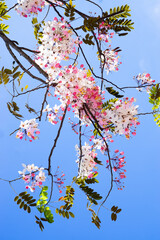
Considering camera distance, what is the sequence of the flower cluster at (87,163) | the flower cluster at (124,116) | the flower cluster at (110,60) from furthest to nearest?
the flower cluster at (110,60) < the flower cluster at (87,163) < the flower cluster at (124,116)

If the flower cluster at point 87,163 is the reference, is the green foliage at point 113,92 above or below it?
above

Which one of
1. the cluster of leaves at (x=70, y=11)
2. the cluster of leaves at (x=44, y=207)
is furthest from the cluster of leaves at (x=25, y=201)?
the cluster of leaves at (x=70, y=11)

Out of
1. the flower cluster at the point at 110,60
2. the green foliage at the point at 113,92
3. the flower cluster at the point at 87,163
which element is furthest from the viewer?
the flower cluster at the point at 110,60

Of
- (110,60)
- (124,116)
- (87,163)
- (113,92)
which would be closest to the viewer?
(124,116)

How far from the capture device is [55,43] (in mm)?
3135

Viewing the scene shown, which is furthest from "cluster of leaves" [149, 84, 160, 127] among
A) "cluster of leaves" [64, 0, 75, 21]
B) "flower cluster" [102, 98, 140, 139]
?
"cluster of leaves" [64, 0, 75, 21]

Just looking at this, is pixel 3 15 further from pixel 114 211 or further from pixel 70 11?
pixel 114 211

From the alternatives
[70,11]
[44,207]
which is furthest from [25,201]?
[70,11]

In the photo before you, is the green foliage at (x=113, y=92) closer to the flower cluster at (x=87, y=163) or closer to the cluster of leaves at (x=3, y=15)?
the flower cluster at (x=87, y=163)

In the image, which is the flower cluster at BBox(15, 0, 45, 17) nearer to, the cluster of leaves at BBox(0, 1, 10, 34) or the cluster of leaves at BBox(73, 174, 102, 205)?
the cluster of leaves at BBox(0, 1, 10, 34)

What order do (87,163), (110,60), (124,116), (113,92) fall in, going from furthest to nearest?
(110,60)
(87,163)
(113,92)
(124,116)

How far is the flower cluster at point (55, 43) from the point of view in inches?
A: 121

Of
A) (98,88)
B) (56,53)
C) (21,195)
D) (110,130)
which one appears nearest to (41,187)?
(21,195)

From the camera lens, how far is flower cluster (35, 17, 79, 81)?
3078mm
